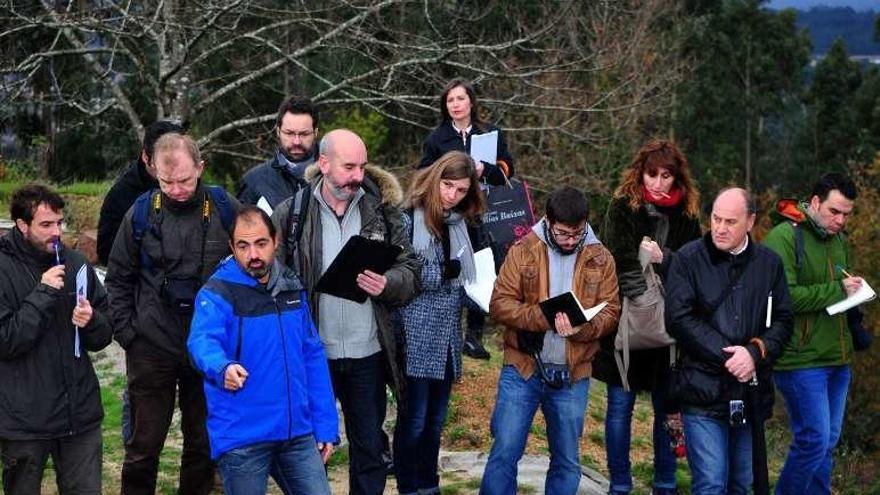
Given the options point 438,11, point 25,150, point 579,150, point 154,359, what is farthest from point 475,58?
point 25,150

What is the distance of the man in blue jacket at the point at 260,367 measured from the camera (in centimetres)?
457

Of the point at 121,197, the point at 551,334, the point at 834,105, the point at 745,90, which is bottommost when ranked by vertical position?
the point at 551,334

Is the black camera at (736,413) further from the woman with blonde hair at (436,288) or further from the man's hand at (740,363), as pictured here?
the woman with blonde hair at (436,288)

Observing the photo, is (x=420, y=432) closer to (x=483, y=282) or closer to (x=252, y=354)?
(x=483, y=282)

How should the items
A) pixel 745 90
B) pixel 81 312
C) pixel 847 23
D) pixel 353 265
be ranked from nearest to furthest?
1. pixel 81 312
2. pixel 353 265
3. pixel 745 90
4. pixel 847 23

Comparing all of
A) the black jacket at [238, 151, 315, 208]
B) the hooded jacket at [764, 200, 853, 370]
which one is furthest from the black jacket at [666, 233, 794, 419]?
the black jacket at [238, 151, 315, 208]

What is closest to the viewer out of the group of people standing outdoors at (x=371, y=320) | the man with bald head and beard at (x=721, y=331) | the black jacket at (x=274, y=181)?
the group of people standing outdoors at (x=371, y=320)

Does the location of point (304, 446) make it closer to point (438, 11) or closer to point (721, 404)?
point (721, 404)

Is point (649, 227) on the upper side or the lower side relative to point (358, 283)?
upper

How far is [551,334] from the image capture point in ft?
17.8

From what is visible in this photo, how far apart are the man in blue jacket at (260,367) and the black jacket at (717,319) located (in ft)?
5.42

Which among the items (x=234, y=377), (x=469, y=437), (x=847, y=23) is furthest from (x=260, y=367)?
(x=847, y=23)

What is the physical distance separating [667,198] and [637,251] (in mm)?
295

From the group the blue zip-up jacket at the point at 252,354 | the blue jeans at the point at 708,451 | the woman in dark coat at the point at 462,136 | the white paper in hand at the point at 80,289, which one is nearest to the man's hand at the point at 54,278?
the white paper in hand at the point at 80,289
